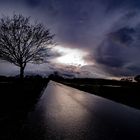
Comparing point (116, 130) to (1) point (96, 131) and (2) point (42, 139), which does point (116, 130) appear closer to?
(1) point (96, 131)

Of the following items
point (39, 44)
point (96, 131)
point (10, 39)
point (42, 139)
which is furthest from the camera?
point (39, 44)

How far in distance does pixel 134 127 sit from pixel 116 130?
935mm

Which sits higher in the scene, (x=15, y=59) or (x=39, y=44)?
(x=39, y=44)

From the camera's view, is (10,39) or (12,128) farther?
(10,39)

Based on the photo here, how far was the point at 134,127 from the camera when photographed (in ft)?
25.8

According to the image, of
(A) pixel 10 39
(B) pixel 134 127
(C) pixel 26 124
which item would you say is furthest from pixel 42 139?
(A) pixel 10 39

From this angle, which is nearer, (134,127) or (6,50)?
(134,127)

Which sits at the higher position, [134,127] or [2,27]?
[2,27]

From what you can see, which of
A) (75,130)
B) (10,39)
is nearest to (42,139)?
(75,130)

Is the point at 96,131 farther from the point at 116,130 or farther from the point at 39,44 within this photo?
the point at 39,44

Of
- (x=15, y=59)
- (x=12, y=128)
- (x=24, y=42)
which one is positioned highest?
(x=24, y=42)

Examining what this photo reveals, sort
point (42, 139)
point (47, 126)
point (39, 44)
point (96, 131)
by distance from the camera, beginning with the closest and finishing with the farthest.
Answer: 1. point (42, 139)
2. point (96, 131)
3. point (47, 126)
4. point (39, 44)

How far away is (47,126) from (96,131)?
158 cm

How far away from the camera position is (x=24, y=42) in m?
44.6
